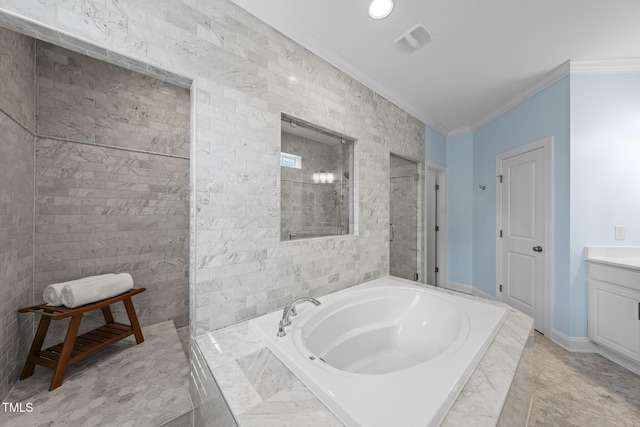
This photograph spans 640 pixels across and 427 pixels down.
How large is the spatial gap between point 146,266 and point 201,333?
1.33 meters

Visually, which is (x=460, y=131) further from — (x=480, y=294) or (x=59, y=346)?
(x=59, y=346)

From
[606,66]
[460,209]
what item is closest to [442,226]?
[460,209]

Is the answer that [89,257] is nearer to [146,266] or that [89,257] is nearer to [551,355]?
[146,266]

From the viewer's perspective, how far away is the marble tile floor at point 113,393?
1190 mm

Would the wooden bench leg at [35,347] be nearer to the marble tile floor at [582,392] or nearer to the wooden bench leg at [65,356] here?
the wooden bench leg at [65,356]

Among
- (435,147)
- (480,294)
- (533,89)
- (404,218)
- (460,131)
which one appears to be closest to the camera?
(533,89)

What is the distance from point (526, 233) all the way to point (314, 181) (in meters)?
2.59

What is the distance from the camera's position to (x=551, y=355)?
2092 millimetres

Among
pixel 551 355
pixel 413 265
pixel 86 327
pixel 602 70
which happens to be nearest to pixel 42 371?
pixel 86 327

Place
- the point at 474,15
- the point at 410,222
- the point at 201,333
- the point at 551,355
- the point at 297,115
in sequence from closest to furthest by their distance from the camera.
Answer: the point at 201,333 < the point at 474,15 < the point at 297,115 < the point at 551,355 < the point at 410,222

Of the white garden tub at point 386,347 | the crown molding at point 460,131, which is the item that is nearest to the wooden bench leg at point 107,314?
the white garden tub at point 386,347

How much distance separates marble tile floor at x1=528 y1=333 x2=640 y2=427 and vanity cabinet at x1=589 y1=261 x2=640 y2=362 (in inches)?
7.1

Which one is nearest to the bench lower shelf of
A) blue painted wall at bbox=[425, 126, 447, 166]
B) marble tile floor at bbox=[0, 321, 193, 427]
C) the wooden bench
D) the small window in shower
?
the wooden bench

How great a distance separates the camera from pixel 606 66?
84.1 inches
